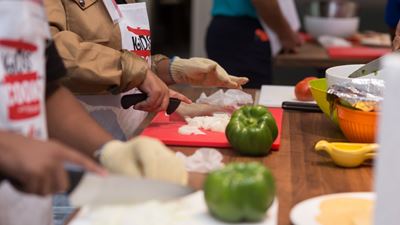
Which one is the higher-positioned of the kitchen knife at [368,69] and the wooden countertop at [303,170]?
the kitchen knife at [368,69]

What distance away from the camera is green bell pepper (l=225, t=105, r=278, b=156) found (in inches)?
65.4

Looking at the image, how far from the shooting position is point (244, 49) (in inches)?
138

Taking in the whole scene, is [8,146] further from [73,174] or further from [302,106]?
[302,106]

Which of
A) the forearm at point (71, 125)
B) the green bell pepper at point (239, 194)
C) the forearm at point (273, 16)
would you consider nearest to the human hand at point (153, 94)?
the forearm at point (71, 125)

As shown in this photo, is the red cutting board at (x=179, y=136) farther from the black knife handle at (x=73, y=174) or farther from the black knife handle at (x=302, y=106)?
the black knife handle at (x=73, y=174)

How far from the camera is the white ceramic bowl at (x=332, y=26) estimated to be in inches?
162

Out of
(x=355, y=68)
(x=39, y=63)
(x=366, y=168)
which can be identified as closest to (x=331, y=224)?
(x=366, y=168)

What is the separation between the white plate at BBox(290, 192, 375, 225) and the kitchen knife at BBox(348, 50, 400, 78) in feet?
1.92

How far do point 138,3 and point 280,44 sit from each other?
4.96 ft

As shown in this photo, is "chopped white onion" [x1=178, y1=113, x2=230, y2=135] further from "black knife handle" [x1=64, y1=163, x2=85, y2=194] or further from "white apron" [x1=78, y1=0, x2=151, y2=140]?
"black knife handle" [x1=64, y1=163, x2=85, y2=194]

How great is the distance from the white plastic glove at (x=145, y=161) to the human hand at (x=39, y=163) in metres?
0.12

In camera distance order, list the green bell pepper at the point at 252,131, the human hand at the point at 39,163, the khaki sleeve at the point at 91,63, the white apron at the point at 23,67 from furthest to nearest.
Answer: the khaki sleeve at the point at 91,63 → the green bell pepper at the point at 252,131 → the white apron at the point at 23,67 → the human hand at the point at 39,163

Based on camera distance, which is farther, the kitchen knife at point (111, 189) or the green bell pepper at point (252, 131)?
the green bell pepper at point (252, 131)

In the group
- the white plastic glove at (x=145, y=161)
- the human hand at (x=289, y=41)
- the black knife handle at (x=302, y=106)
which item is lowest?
the human hand at (x=289, y=41)
